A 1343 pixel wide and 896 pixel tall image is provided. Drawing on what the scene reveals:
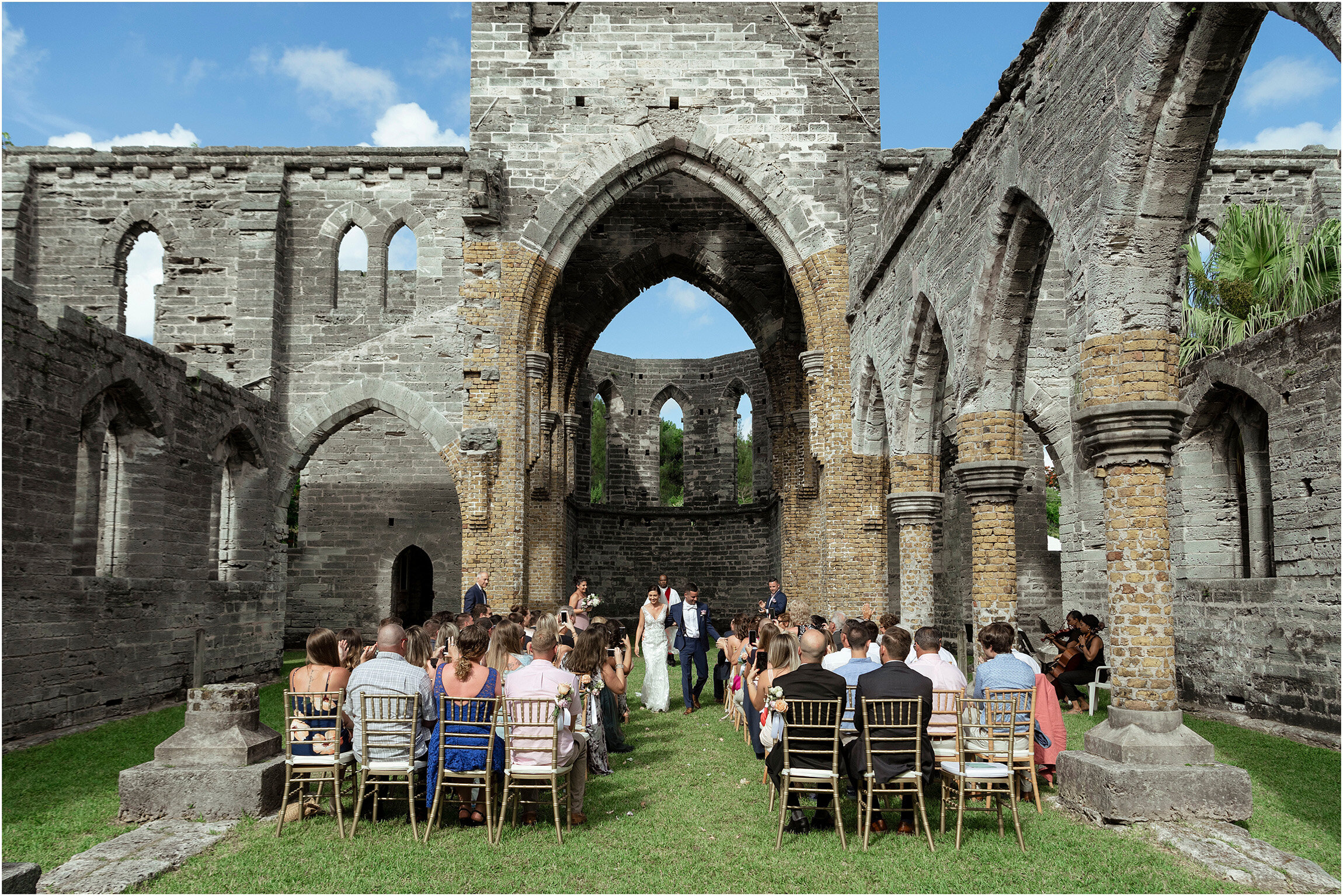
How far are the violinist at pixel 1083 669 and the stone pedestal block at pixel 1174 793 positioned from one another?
5.98m

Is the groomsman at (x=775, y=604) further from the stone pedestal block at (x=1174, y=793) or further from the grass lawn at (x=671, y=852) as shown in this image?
the stone pedestal block at (x=1174, y=793)

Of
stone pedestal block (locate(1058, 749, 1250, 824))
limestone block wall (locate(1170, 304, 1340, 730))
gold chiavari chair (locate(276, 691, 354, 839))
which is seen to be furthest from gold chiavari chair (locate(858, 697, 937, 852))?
limestone block wall (locate(1170, 304, 1340, 730))

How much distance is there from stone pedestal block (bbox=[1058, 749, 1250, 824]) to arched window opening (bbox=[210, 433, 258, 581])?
46.9 ft

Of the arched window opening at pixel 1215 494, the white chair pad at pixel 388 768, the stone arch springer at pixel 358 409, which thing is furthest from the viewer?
the stone arch springer at pixel 358 409

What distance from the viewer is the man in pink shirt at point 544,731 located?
19.7 feet

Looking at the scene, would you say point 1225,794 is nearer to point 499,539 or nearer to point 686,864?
point 686,864

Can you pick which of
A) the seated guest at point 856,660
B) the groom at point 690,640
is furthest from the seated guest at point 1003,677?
the groom at point 690,640

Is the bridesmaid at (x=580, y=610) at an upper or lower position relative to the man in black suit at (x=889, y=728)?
upper

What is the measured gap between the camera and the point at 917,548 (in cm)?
1317

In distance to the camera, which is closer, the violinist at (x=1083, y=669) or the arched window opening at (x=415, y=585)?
the violinist at (x=1083, y=669)

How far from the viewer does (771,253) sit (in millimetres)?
22000

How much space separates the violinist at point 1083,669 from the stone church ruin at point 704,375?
Answer: 41.0 inches

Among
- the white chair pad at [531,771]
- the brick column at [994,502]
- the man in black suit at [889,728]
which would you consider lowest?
the white chair pad at [531,771]

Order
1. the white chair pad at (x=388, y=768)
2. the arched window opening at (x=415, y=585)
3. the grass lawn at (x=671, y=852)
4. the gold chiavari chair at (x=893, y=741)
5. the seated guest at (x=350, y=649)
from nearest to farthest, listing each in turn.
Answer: the grass lawn at (x=671, y=852) → the gold chiavari chair at (x=893, y=741) → the white chair pad at (x=388, y=768) → the seated guest at (x=350, y=649) → the arched window opening at (x=415, y=585)
